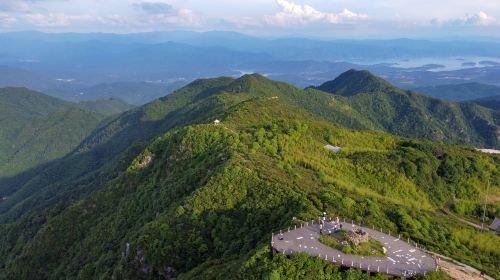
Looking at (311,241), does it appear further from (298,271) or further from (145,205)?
(145,205)

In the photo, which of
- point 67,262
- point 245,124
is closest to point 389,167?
point 245,124

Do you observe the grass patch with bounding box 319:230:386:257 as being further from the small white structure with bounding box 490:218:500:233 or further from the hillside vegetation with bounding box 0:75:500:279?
the small white structure with bounding box 490:218:500:233

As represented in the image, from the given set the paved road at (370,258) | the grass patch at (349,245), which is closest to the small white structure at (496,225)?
the paved road at (370,258)

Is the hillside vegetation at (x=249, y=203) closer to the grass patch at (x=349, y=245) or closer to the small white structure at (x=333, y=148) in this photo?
the small white structure at (x=333, y=148)

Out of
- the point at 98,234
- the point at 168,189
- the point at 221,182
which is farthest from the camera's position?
the point at 98,234

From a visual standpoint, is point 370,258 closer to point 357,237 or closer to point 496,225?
point 357,237
